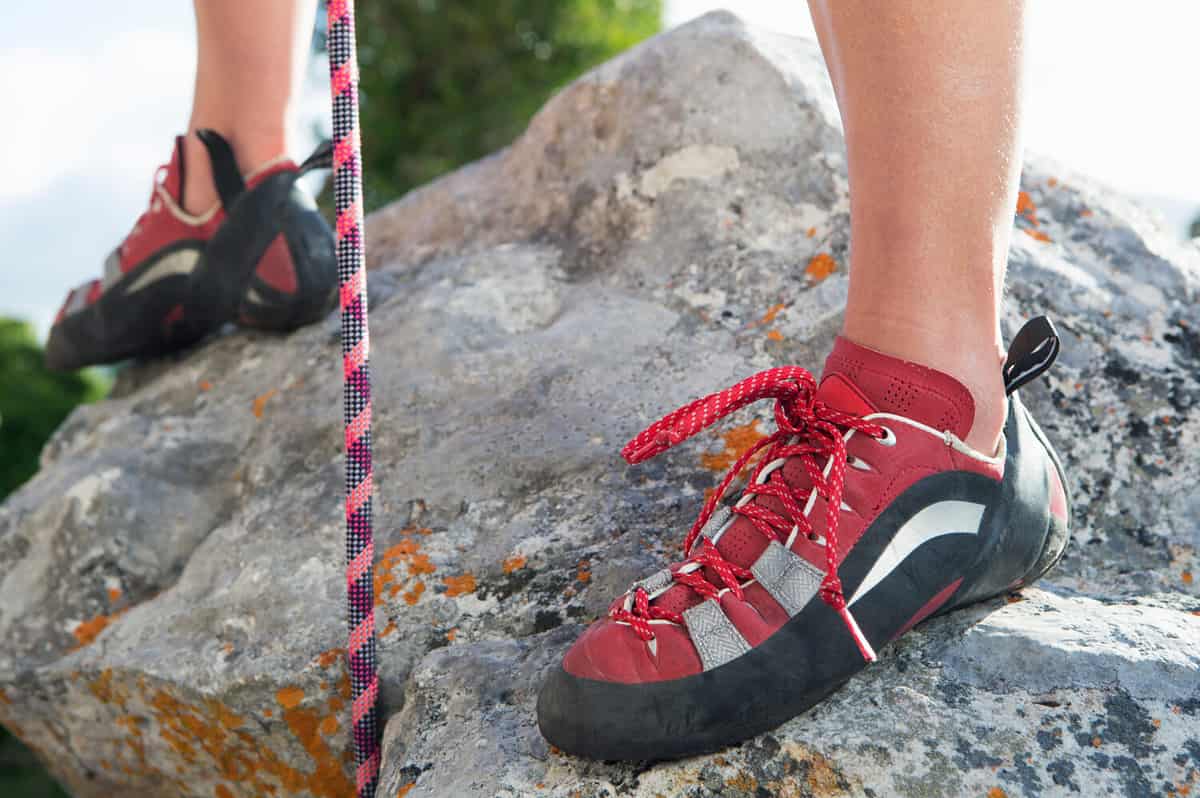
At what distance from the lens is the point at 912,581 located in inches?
40.5

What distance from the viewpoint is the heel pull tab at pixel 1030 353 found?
1.06m

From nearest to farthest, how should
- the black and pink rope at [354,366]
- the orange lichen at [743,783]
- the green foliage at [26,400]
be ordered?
the orange lichen at [743,783], the black and pink rope at [354,366], the green foliage at [26,400]

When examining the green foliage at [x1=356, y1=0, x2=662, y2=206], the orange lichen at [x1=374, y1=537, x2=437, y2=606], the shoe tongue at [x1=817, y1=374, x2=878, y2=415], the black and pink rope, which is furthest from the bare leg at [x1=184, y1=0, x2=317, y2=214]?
the green foliage at [x1=356, y1=0, x2=662, y2=206]

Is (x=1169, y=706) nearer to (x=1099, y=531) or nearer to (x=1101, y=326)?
(x=1099, y=531)

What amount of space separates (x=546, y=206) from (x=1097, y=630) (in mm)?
1422

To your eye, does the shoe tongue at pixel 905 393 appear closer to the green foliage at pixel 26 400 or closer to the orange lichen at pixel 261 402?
the orange lichen at pixel 261 402

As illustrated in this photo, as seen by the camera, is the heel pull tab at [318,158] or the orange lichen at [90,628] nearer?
the orange lichen at [90,628]

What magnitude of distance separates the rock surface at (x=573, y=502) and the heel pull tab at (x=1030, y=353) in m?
0.26

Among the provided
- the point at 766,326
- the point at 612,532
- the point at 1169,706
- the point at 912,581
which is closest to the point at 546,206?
the point at 766,326

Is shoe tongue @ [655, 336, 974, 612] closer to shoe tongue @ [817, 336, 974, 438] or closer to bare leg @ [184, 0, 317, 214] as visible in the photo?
shoe tongue @ [817, 336, 974, 438]

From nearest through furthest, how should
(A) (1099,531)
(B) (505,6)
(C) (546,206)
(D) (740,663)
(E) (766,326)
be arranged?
(D) (740,663) < (A) (1099,531) < (E) (766,326) < (C) (546,206) < (B) (505,6)

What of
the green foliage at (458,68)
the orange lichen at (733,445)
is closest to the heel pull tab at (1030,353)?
the orange lichen at (733,445)

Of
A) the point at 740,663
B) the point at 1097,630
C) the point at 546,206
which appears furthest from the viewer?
the point at 546,206

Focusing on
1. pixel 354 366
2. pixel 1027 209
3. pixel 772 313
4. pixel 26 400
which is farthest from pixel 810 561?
pixel 26 400
